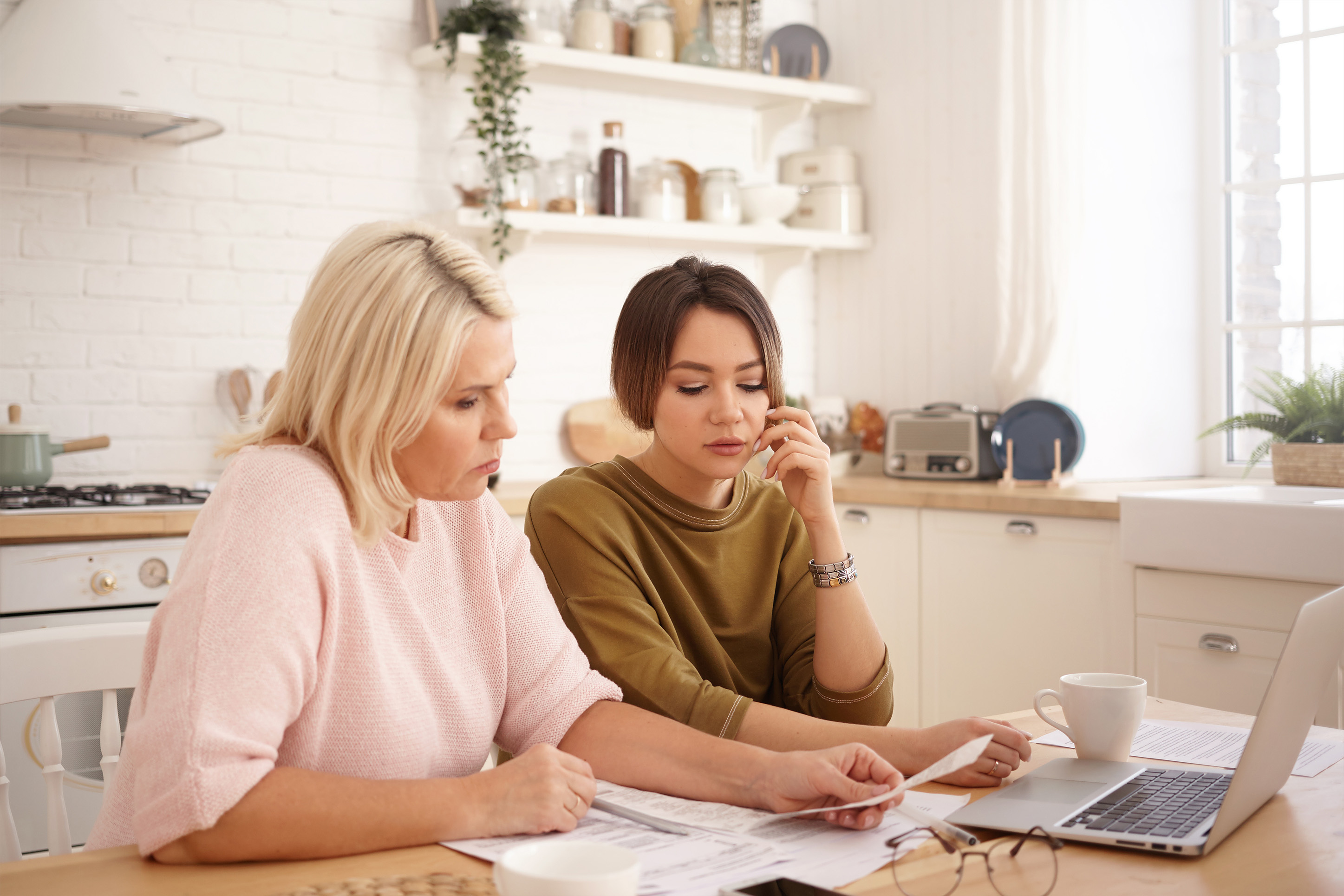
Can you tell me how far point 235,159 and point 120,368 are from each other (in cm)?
63

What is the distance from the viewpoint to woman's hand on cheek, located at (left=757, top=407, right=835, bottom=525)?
1.55 meters

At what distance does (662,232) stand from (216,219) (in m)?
1.25

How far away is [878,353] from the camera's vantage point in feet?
13.2

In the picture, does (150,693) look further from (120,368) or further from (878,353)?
(878,353)

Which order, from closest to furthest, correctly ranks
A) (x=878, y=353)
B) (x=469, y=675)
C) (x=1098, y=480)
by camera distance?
(x=469, y=675)
(x=1098, y=480)
(x=878, y=353)

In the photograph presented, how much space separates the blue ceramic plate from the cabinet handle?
0.85m

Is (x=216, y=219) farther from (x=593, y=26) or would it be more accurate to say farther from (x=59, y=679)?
(x=59, y=679)

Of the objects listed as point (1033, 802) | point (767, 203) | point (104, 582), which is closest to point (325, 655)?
point (1033, 802)

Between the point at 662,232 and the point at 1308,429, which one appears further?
the point at 662,232

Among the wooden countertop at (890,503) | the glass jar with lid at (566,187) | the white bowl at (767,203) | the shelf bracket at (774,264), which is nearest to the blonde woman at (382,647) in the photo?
the wooden countertop at (890,503)

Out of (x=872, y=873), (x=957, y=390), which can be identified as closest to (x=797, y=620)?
(x=872, y=873)

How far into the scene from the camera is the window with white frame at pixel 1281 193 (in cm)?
321

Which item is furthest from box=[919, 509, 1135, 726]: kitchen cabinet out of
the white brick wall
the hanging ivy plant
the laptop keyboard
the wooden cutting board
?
the laptop keyboard

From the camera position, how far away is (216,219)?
313 centimetres
